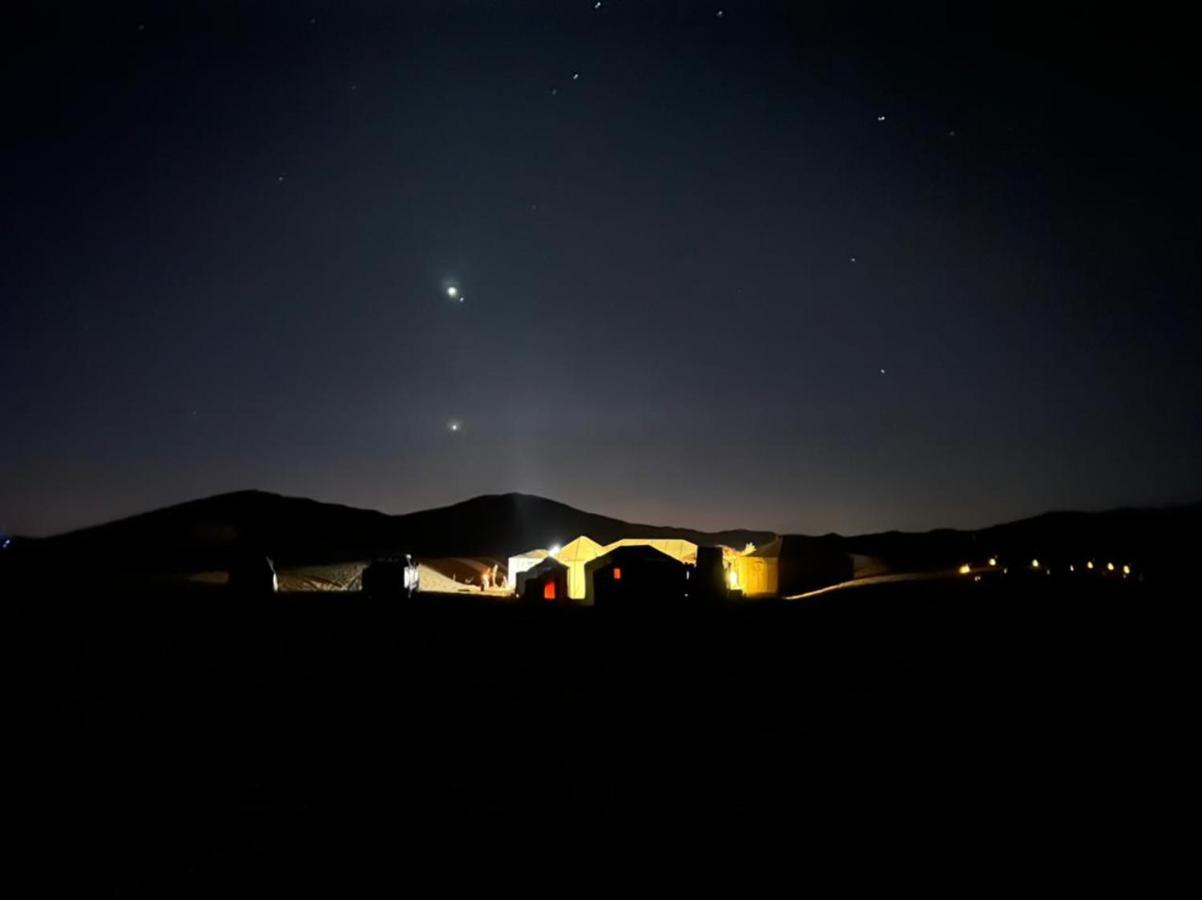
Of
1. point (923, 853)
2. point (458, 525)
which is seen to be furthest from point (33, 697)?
point (458, 525)

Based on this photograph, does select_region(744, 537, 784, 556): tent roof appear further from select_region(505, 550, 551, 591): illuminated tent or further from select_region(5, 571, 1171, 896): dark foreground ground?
select_region(5, 571, 1171, 896): dark foreground ground

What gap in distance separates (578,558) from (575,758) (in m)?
32.1

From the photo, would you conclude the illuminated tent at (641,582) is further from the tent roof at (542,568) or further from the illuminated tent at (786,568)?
the illuminated tent at (786,568)

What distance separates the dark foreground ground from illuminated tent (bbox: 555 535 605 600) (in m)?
23.8

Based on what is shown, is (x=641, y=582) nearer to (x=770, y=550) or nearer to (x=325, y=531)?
(x=770, y=550)

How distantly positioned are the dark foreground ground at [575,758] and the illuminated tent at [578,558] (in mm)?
23828

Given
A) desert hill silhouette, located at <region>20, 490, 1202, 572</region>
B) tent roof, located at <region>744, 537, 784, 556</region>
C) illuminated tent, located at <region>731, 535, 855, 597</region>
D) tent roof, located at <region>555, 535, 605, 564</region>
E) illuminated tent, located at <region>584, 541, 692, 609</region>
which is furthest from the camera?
desert hill silhouette, located at <region>20, 490, 1202, 572</region>

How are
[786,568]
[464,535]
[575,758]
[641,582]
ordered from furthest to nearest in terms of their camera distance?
[464,535]
[786,568]
[641,582]
[575,758]

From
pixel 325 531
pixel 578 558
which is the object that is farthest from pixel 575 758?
pixel 325 531

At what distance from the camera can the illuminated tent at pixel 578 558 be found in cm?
3731

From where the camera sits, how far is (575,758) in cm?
695

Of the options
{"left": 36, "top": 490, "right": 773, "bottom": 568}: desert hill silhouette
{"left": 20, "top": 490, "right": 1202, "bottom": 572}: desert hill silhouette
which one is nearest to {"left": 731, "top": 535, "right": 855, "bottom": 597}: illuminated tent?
{"left": 20, "top": 490, "right": 1202, "bottom": 572}: desert hill silhouette

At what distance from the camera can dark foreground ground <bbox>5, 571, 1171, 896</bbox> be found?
482 cm

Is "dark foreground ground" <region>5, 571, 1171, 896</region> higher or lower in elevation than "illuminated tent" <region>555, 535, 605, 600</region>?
lower
